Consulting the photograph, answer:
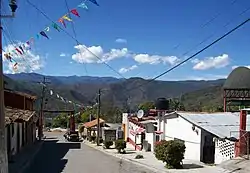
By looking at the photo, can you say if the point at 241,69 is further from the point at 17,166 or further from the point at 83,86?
the point at 83,86

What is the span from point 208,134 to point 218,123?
6.52 ft

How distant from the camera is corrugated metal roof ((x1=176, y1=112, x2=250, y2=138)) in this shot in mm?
25672

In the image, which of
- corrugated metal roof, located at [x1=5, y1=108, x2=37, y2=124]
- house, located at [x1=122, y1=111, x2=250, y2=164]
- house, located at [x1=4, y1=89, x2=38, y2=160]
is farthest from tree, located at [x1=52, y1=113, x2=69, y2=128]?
corrugated metal roof, located at [x1=5, y1=108, x2=37, y2=124]

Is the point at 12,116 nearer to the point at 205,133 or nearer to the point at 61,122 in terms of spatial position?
the point at 205,133

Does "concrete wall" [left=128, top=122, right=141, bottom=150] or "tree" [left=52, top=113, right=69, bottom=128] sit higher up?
"concrete wall" [left=128, top=122, right=141, bottom=150]

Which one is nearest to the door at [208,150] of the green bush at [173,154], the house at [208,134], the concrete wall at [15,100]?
the house at [208,134]

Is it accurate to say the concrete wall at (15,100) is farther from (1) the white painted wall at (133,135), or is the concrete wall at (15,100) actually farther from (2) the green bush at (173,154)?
(2) the green bush at (173,154)

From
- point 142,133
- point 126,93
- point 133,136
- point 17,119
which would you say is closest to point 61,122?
point 126,93

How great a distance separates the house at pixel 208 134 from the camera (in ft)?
77.4

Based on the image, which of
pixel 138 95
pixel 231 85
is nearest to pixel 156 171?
pixel 231 85

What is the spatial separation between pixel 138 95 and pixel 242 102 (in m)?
112

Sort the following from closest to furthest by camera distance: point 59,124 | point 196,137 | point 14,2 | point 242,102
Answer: point 14,2
point 196,137
point 242,102
point 59,124

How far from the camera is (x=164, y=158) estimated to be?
2319 cm

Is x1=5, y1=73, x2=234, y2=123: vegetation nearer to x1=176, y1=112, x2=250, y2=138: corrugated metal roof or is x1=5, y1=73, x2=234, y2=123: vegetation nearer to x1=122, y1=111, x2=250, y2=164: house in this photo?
x1=122, y1=111, x2=250, y2=164: house
